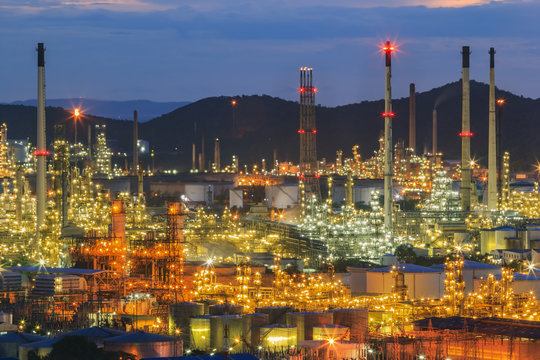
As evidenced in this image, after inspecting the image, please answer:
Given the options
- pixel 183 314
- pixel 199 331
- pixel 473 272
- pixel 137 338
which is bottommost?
pixel 199 331

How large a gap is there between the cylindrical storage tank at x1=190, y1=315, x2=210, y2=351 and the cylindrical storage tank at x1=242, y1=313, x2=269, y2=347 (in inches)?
33.6

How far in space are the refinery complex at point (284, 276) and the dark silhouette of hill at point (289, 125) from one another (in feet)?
206

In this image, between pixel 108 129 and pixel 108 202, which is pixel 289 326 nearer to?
pixel 108 202

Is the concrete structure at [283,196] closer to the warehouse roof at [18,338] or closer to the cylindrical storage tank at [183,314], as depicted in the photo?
the cylindrical storage tank at [183,314]

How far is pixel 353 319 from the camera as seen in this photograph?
22.3 metres

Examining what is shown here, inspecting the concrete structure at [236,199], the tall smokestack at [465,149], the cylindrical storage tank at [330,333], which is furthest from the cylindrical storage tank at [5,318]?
the concrete structure at [236,199]

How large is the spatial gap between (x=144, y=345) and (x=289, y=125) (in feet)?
368

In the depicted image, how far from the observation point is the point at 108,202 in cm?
4269

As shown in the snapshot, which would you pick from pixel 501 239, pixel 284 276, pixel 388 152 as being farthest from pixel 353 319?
pixel 388 152

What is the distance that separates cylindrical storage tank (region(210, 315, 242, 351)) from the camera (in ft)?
68.9

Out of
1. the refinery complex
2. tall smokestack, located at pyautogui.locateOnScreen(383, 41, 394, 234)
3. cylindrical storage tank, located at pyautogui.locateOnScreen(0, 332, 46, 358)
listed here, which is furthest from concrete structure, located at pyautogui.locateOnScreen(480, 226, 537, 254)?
cylindrical storage tank, located at pyautogui.locateOnScreen(0, 332, 46, 358)

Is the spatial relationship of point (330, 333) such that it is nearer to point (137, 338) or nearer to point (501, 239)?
point (137, 338)

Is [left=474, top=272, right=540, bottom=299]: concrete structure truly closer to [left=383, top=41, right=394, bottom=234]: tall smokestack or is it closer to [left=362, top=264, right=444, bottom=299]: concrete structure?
[left=362, top=264, right=444, bottom=299]: concrete structure

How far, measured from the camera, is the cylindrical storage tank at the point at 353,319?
72.7 feet
